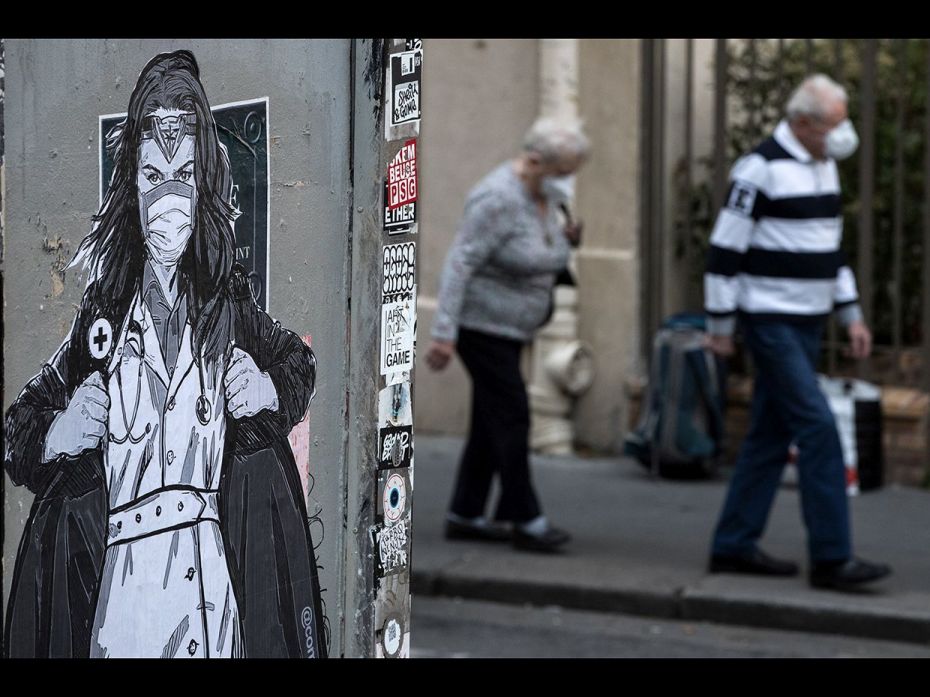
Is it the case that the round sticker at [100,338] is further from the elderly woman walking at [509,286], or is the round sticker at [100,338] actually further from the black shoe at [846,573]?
the black shoe at [846,573]

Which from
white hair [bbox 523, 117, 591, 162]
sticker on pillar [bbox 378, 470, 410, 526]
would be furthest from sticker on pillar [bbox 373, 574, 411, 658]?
white hair [bbox 523, 117, 591, 162]

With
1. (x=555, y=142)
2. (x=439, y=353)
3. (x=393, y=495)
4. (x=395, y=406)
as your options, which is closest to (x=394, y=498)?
(x=393, y=495)

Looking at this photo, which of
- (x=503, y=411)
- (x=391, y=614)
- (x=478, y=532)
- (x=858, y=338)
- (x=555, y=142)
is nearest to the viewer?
(x=391, y=614)

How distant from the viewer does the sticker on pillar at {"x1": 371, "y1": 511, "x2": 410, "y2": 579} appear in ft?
→ 8.36

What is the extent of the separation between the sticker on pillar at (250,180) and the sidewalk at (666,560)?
12.1 ft

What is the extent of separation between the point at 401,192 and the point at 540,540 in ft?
13.7

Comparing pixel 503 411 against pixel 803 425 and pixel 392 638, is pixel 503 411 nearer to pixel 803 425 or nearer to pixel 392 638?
pixel 803 425

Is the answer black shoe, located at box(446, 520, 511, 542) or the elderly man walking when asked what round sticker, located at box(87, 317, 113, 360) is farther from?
black shoe, located at box(446, 520, 511, 542)

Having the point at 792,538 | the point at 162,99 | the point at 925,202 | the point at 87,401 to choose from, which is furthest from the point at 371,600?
the point at 925,202

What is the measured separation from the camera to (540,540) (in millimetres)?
6535

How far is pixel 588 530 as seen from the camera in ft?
23.4

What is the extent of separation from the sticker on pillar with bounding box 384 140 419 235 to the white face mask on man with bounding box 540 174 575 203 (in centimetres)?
373
